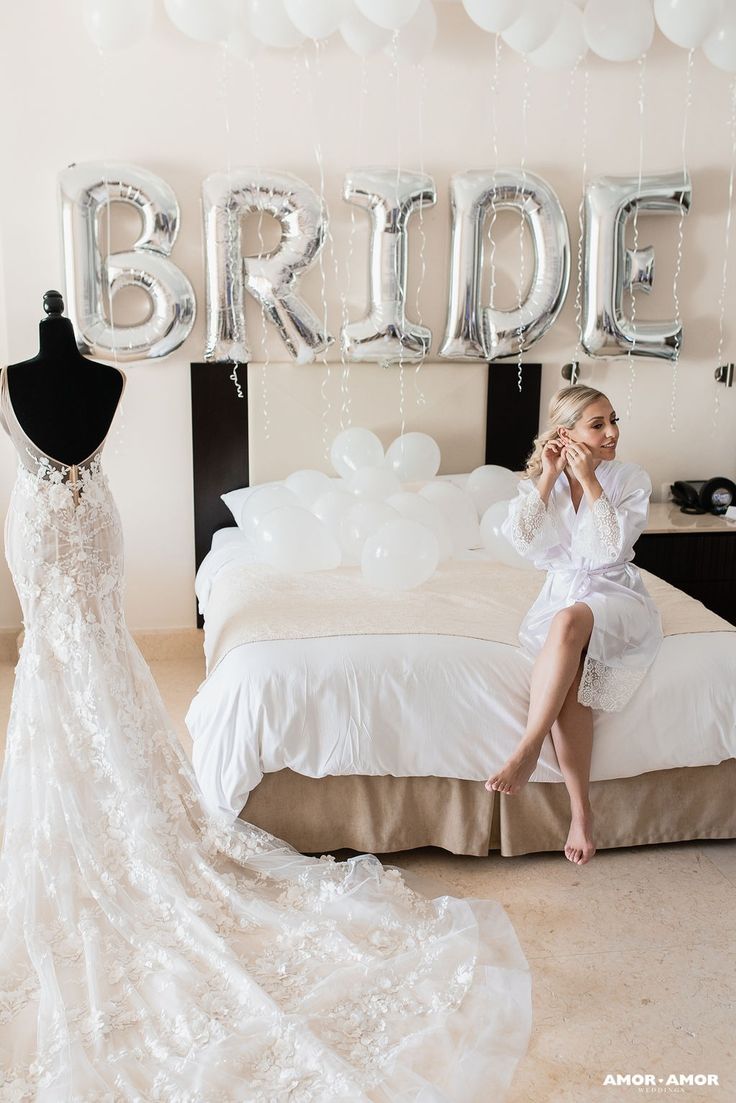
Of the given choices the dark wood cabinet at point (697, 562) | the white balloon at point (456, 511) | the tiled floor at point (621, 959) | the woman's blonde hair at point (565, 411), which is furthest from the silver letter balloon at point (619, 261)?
the tiled floor at point (621, 959)

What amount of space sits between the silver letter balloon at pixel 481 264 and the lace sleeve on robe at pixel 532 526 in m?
1.41

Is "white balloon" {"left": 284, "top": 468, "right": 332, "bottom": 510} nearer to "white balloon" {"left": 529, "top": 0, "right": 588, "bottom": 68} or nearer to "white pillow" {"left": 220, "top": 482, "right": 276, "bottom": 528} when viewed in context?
"white pillow" {"left": 220, "top": 482, "right": 276, "bottom": 528}

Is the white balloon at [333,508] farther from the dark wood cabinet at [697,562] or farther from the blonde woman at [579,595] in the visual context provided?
the dark wood cabinet at [697,562]

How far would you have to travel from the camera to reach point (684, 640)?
2.68 metres

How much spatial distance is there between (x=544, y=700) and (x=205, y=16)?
247 cm

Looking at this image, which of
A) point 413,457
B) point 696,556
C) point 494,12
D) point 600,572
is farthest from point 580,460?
point 494,12

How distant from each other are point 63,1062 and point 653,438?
11.5ft

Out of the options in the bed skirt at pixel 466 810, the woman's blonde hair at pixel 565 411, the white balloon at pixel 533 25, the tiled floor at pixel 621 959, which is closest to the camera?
the tiled floor at pixel 621 959

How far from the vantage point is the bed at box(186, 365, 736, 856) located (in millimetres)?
2475

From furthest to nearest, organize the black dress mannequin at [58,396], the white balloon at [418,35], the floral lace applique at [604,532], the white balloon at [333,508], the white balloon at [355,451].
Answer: the white balloon at [355,451] < the white balloon at [418,35] < the white balloon at [333,508] < the floral lace applique at [604,532] < the black dress mannequin at [58,396]

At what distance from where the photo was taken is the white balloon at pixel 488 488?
12.6ft

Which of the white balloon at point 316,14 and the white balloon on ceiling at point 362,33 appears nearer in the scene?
the white balloon at point 316,14

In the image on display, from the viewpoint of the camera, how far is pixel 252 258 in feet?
12.6

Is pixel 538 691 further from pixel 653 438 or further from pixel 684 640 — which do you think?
pixel 653 438
